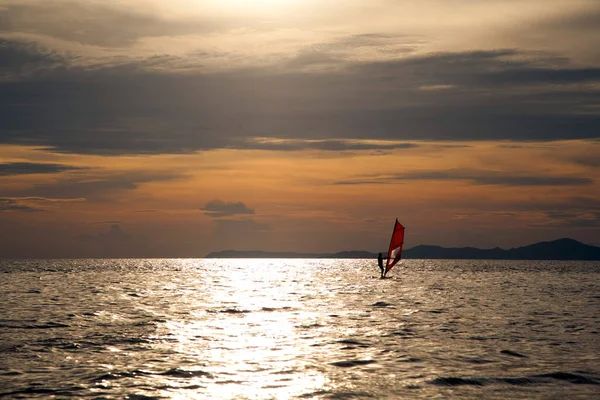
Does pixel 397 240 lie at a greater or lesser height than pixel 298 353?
greater

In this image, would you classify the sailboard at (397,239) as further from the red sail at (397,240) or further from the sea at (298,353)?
the sea at (298,353)

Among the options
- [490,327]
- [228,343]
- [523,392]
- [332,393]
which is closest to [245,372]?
[332,393]

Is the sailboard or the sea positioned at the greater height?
the sailboard

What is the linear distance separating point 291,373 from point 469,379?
6446 mm

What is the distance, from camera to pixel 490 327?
1606 inches

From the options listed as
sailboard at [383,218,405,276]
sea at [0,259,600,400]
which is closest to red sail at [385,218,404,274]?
sailboard at [383,218,405,276]

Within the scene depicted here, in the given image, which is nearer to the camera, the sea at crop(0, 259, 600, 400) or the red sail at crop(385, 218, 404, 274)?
the sea at crop(0, 259, 600, 400)

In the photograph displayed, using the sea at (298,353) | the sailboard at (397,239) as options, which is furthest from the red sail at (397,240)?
the sea at (298,353)

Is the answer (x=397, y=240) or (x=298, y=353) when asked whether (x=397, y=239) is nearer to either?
(x=397, y=240)

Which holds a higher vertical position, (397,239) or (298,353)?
(397,239)

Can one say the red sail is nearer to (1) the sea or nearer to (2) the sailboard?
(2) the sailboard

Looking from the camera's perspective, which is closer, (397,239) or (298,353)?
(298,353)

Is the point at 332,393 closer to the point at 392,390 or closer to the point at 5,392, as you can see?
the point at 392,390

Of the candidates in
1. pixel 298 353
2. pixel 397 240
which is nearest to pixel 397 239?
pixel 397 240
